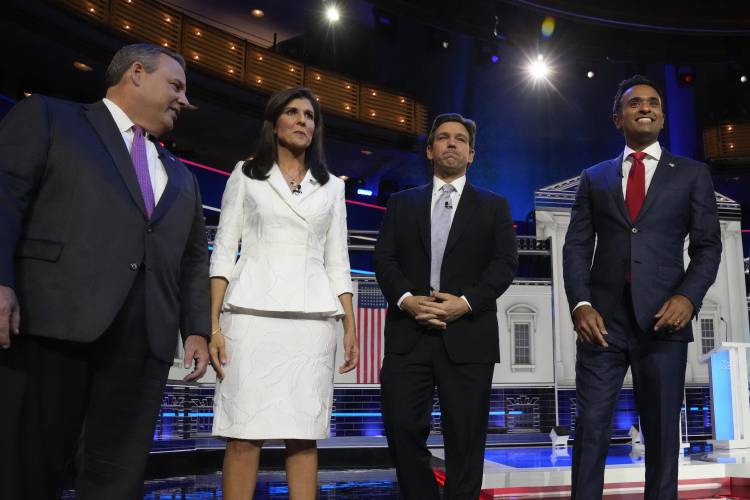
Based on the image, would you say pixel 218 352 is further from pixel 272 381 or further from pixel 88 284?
pixel 88 284

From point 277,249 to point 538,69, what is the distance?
13504mm

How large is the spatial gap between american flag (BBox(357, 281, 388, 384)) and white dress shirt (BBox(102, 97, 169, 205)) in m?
4.58

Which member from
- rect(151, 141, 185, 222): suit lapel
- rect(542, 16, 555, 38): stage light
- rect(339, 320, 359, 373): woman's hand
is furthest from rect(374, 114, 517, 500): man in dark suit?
rect(542, 16, 555, 38): stage light

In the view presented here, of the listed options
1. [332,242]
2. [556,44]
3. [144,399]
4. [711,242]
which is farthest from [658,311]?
[556,44]

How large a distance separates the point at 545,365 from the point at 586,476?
15.1ft

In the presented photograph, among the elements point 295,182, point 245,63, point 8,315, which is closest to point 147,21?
point 245,63

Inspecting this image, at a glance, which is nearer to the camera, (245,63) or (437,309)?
(437,309)

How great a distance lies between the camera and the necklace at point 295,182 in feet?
8.27

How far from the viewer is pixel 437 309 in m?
2.48

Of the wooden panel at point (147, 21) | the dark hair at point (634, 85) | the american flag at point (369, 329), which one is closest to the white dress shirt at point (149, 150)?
the dark hair at point (634, 85)

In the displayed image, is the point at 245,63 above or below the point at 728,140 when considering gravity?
above

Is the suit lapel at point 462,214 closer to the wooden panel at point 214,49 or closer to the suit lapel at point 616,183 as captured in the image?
the suit lapel at point 616,183

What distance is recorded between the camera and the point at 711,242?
260cm

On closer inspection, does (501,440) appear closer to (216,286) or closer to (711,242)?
(711,242)
